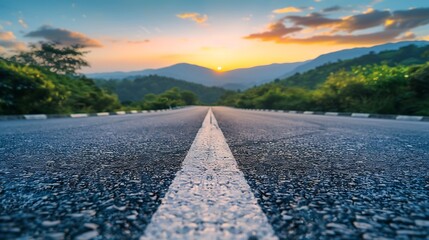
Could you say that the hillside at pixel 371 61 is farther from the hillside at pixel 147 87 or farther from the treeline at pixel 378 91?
the hillside at pixel 147 87

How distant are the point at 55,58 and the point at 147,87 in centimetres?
→ 9111

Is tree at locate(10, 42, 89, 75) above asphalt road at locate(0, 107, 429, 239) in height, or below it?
above

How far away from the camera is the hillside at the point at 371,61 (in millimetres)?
59769

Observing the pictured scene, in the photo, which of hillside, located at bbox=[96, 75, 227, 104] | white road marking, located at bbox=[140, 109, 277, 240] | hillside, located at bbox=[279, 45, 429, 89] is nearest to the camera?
white road marking, located at bbox=[140, 109, 277, 240]

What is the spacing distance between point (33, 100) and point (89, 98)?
Answer: 12.5 m

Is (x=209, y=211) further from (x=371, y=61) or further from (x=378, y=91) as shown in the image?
(x=371, y=61)

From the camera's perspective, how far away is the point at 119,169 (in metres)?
A: 1.75

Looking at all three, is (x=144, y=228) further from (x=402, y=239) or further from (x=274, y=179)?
(x=274, y=179)

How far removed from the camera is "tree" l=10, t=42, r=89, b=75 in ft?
148

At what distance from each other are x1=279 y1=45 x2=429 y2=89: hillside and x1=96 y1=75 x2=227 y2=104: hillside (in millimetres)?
55251

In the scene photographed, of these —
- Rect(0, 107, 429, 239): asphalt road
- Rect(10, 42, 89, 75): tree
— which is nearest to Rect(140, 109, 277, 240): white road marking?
Rect(0, 107, 429, 239): asphalt road

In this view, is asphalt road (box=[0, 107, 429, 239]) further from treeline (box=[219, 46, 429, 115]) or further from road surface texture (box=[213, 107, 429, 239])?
treeline (box=[219, 46, 429, 115])

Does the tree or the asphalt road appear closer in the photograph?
the asphalt road

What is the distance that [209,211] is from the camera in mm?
952
